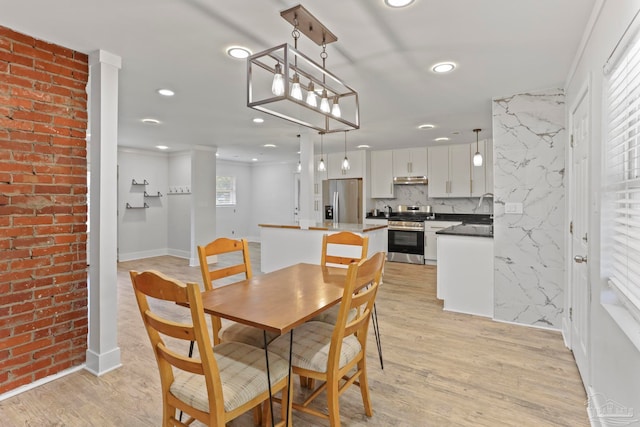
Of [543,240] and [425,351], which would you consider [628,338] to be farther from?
[543,240]

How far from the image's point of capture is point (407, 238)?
6.52 meters

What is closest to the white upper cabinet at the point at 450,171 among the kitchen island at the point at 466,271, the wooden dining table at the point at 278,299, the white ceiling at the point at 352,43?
the white ceiling at the point at 352,43

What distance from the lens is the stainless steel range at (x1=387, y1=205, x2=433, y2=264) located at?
6391mm

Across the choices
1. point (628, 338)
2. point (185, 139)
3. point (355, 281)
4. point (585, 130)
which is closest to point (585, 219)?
point (585, 130)

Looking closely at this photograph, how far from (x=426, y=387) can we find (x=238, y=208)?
24.9 ft

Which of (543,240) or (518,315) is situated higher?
(543,240)

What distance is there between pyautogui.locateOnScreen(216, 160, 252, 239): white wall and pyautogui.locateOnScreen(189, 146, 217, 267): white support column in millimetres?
1889

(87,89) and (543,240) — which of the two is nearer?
(87,89)

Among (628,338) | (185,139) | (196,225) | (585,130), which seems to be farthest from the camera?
(196,225)

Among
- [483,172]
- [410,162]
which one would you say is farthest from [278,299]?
[410,162]

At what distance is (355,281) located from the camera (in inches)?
61.8

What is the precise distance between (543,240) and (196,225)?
5505 mm

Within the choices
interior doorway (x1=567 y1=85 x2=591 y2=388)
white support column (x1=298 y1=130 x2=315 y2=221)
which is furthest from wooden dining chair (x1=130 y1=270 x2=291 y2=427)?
white support column (x1=298 y1=130 x2=315 y2=221)

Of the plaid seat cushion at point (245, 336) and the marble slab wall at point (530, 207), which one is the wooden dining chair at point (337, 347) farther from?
the marble slab wall at point (530, 207)
